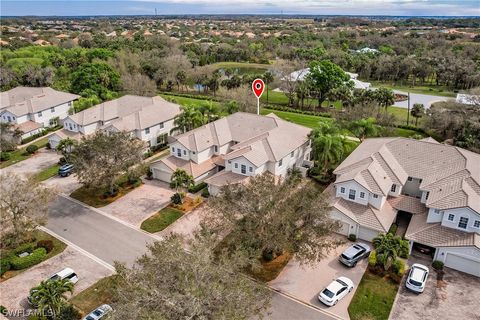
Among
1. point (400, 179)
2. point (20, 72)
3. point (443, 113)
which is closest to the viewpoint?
point (400, 179)

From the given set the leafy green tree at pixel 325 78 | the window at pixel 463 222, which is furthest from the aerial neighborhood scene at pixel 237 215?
the leafy green tree at pixel 325 78

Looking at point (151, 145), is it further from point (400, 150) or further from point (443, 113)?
point (443, 113)

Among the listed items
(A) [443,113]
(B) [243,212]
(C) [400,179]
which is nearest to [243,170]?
(B) [243,212]

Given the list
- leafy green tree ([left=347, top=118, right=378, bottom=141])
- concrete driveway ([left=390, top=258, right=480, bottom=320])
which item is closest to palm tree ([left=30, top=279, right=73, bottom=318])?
concrete driveway ([left=390, top=258, right=480, bottom=320])

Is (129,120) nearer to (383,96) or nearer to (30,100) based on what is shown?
(30,100)

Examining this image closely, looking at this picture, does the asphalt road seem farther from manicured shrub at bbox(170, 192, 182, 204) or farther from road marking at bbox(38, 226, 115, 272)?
manicured shrub at bbox(170, 192, 182, 204)

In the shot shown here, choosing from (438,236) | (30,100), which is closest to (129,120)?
(30,100)

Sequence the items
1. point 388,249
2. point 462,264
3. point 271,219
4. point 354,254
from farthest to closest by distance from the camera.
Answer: point 354,254 < point 462,264 < point 388,249 < point 271,219
